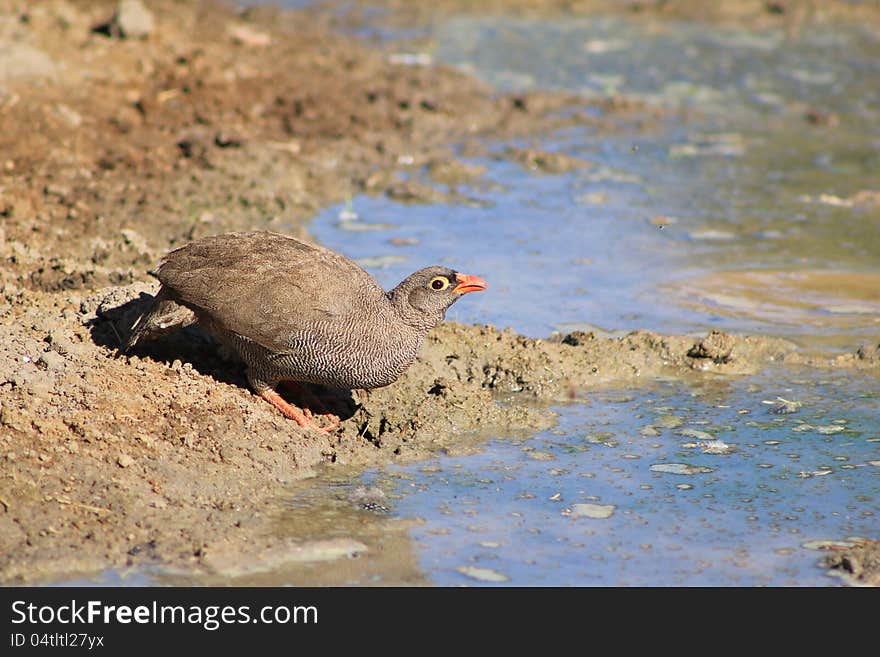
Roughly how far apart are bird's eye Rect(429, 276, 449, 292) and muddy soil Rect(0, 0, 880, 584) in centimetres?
70

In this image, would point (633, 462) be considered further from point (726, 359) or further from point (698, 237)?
point (698, 237)

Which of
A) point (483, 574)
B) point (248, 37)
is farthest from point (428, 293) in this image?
point (248, 37)

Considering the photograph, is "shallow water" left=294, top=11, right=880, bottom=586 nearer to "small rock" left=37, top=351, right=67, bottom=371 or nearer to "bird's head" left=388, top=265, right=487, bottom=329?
"bird's head" left=388, top=265, right=487, bottom=329

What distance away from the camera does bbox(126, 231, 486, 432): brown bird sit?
6910 millimetres

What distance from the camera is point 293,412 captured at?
7172 millimetres

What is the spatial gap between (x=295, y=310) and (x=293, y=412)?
2.14ft

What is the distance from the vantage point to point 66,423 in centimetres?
648

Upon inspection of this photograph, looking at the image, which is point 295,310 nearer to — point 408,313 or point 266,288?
point 266,288

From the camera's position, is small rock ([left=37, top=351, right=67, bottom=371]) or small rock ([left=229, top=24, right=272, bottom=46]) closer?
small rock ([left=37, top=351, right=67, bottom=371])

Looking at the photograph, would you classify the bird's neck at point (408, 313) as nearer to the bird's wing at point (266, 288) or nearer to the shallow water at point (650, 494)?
the bird's wing at point (266, 288)

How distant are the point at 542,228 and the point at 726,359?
310 centimetres

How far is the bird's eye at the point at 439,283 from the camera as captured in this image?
7199 mm

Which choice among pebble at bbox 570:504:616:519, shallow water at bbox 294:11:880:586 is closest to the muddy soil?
shallow water at bbox 294:11:880:586
